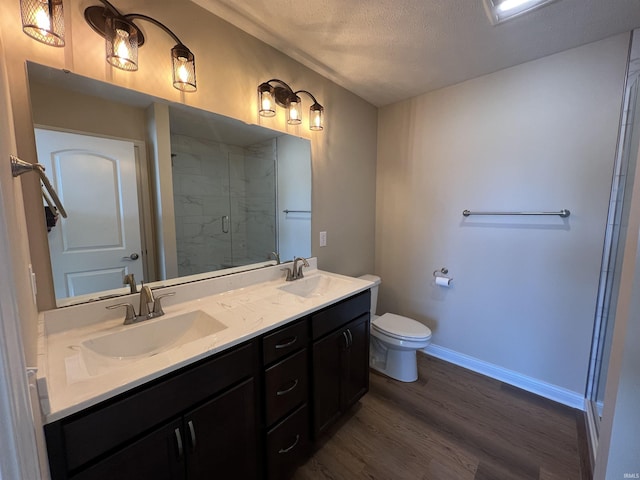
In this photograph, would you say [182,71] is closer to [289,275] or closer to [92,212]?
[92,212]

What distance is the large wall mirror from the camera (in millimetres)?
1053

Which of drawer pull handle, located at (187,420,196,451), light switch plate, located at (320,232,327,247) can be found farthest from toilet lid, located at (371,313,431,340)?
drawer pull handle, located at (187,420,196,451)

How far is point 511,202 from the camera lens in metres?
1.97

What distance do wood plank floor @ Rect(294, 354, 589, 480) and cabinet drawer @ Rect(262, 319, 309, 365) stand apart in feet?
2.33

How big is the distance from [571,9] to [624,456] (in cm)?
200

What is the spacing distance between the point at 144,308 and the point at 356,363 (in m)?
1.24

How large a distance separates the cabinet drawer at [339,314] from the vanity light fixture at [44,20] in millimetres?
1488

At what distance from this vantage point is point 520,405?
1.86m

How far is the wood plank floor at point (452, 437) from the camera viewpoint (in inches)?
55.1

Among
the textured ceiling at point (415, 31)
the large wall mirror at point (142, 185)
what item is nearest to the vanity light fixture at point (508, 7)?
the textured ceiling at point (415, 31)

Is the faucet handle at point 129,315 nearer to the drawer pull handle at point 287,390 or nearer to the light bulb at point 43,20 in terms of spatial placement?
the drawer pull handle at point 287,390

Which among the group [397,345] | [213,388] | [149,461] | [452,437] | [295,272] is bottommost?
[452,437]

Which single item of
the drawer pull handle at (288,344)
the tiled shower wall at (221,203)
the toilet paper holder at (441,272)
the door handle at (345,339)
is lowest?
the door handle at (345,339)

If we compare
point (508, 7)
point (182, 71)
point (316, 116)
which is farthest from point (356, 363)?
point (508, 7)
